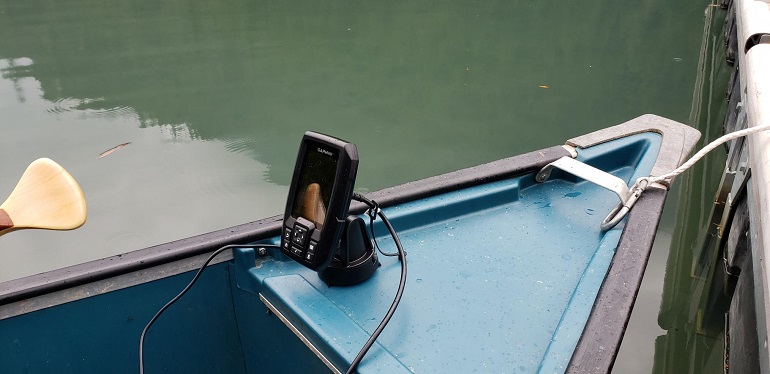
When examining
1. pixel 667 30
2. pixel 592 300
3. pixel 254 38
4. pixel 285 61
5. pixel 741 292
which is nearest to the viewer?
pixel 592 300

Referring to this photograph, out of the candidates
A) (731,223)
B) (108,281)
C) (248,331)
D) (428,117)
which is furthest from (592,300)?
(428,117)

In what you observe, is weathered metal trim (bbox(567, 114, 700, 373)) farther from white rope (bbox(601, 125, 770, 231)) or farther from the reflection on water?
the reflection on water

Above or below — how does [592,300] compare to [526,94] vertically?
above

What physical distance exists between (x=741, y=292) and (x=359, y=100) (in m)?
2.52

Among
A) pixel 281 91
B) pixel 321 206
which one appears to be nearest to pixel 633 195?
pixel 321 206

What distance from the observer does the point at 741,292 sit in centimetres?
180

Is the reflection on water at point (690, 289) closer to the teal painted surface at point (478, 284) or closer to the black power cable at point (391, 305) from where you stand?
the teal painted surface at point (478, 284)

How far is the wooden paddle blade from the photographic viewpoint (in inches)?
42.6

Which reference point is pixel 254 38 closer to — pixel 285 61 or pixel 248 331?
pixel 285 61

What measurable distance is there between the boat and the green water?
80 centimetres

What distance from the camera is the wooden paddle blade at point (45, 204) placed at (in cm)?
108

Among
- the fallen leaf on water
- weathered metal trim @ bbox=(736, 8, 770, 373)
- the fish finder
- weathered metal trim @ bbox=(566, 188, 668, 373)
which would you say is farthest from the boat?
the fallen leaf on water

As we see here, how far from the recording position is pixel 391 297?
46.5 inches

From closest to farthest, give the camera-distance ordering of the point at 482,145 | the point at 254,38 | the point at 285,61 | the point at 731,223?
1. the point at 731,223
2. the point at 482,145
3. the point at 285,61
4. the point at 254,38
